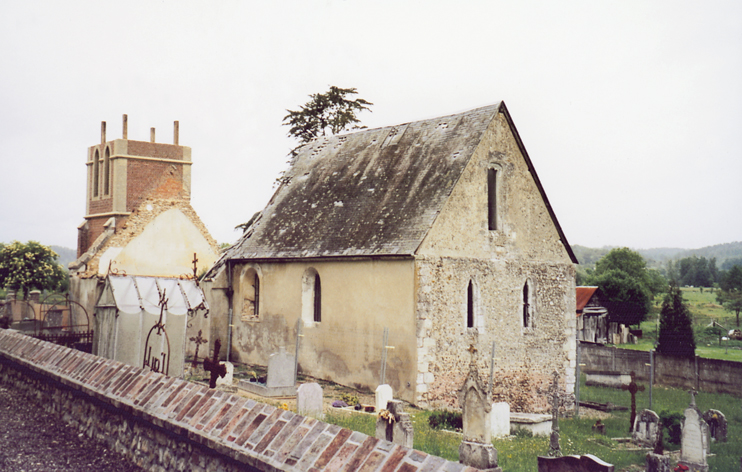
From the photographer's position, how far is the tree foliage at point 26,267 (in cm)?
4238

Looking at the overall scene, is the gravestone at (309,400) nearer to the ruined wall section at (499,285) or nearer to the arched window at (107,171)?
the ruined wall section at (499,285)

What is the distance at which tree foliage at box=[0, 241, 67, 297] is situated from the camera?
4238 cm

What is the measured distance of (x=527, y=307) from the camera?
2000 cm

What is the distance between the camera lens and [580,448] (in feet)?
44.5

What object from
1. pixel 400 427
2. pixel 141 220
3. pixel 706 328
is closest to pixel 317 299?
pixel 141 220

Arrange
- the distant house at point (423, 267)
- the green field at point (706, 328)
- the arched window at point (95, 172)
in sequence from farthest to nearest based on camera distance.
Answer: the green field at point (706, 328)
the arched window at point (95, 172)
the distant house at point (423, 267)

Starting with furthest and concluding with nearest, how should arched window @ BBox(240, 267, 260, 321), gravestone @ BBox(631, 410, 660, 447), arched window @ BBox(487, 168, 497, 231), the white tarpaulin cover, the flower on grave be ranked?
1. arched window @ BBox(240, 267, 260, 321)
2. arched window @ BBox(487, 168, 497, 231)
3. gravestone @ BBox(631, 410, 660, 447)
4. the white tarpaulin cover
5. the flower on grave

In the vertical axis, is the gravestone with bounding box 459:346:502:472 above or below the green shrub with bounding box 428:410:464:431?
above

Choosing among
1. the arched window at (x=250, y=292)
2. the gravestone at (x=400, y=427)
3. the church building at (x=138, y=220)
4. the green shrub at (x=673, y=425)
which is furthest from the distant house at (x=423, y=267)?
the gravestone at (x=400, y=427)

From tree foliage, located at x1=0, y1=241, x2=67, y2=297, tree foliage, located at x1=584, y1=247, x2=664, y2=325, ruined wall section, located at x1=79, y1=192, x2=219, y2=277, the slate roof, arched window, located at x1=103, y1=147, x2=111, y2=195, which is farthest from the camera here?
tree foliage, located at x1=584, y1=247, x2=664, y2=325

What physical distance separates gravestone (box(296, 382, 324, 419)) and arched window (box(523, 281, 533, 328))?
8725 millimetres

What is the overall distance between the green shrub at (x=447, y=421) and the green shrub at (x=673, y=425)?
4.94 meters

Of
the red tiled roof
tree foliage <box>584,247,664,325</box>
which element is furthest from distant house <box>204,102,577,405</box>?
tree foliage <box>584,247,664,325</box>

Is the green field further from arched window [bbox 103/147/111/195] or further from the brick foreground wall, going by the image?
the brick foreground wall
